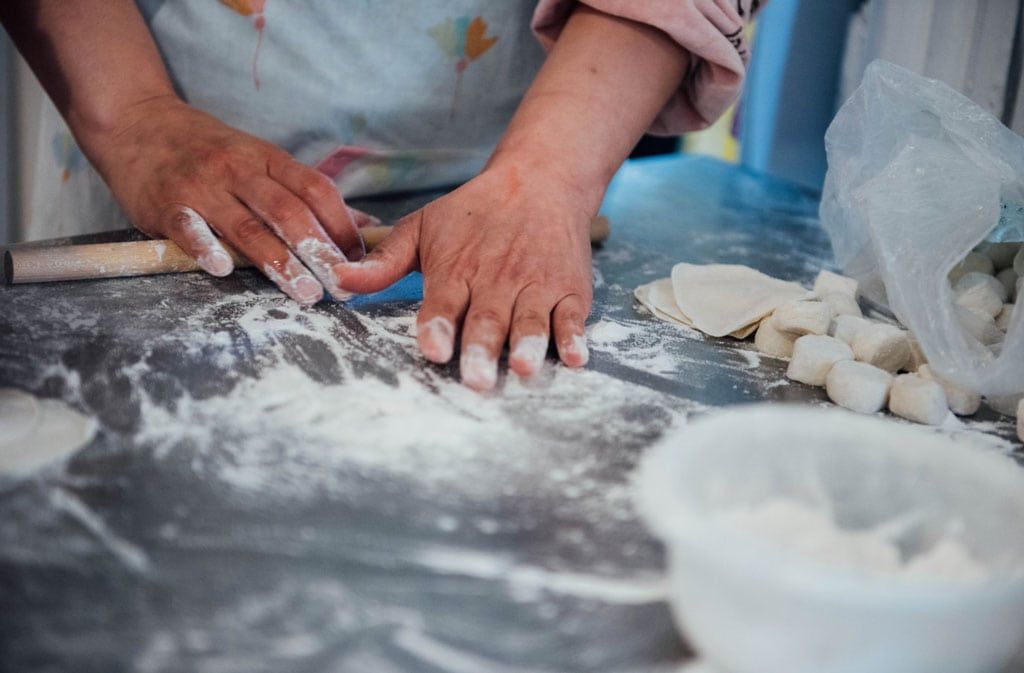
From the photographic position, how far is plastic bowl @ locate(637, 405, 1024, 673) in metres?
0.47

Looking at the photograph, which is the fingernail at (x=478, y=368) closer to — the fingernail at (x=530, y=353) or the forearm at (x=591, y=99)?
the fingernail at (x=530, y=353)

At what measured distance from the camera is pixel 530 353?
92cm

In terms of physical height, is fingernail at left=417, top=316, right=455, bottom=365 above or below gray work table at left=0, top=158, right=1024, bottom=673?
above

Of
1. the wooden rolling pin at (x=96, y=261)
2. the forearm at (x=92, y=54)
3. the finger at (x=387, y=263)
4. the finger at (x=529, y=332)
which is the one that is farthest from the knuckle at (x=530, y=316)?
the forearm at (x=92, y=54)

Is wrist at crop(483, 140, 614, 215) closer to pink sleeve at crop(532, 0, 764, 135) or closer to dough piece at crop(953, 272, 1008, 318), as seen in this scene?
pink sleeve at crop(532, 0, 764, 135)

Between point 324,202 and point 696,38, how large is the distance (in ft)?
1.76

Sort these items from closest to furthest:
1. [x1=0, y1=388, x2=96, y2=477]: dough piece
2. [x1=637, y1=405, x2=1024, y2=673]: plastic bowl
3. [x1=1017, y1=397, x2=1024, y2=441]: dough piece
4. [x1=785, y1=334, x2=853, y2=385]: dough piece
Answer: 1. [x1=637, y1=405, x2=1024, y2=673]: plastic bowl
2. [x1=0, y1=388, x2=96, y2=477]: dough piece
3. [x1=1017, y1=397, x2=1024, y2=441]: dough piece
4. [x1=785, y1=334, x2=853, y2=385]: dough piece

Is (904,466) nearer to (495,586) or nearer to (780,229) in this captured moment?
(495,586)

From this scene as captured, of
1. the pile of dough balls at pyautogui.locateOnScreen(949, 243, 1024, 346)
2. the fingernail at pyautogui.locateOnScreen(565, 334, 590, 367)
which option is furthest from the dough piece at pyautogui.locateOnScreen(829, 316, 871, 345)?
the fingernail at pyautogui.locateOnScreen(565, 334, 590, 367)

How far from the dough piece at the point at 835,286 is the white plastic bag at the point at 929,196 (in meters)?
0.03

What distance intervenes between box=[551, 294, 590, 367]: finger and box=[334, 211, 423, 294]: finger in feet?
0.67

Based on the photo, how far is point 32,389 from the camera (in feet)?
2.69

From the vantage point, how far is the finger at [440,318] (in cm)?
93

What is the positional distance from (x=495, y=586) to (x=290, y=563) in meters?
0.13
